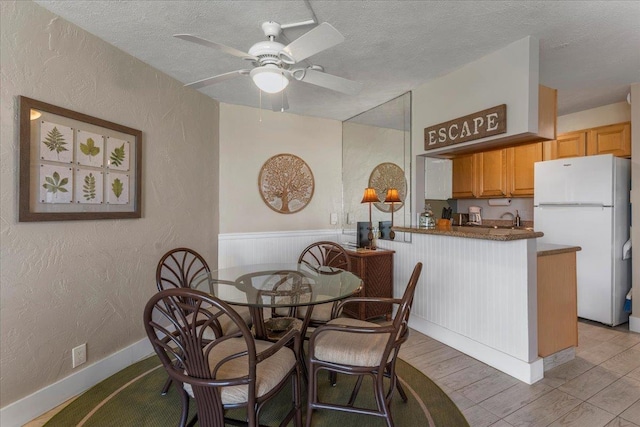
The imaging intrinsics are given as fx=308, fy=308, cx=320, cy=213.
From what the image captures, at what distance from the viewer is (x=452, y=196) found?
4.62 m

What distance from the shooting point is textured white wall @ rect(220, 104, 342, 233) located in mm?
3555

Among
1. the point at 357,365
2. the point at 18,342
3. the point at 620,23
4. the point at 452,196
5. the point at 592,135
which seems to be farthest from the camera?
the point at 452,196

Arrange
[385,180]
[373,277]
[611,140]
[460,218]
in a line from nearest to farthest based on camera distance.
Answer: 1. [373,277]
2. [611,140]
3. [385,180]
4. [460,218]

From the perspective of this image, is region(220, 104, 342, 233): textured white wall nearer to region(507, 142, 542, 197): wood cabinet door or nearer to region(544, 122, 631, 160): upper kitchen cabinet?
region(507, 142, 542, 197): wood cabinet door

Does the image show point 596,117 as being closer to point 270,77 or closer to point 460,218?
point 460,218

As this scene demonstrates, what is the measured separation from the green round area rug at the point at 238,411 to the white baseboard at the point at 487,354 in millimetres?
570

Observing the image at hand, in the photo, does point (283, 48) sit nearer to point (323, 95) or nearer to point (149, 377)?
point (323, 95)

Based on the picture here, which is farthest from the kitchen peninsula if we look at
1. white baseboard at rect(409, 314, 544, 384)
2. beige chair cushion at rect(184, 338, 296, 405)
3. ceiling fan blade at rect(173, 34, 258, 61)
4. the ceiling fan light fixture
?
ceiling fan blade at rect(173, 34, 258, 61)

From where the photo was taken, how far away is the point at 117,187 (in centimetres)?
231

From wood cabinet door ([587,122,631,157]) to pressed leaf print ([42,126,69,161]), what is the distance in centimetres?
514

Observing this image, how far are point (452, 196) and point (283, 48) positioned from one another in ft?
12.3

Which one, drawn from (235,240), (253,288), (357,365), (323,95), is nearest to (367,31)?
(323,95)

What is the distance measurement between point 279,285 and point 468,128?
1.97 metres

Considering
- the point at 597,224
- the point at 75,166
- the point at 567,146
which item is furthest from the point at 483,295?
the point at 75,166
